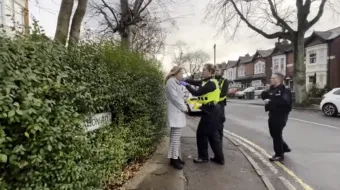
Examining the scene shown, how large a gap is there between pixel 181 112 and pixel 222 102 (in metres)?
1.53

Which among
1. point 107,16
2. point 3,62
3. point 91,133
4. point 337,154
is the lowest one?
point 337,154

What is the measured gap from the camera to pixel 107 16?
19.2 metres

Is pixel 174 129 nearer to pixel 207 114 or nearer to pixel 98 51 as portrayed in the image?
pixel 207 114

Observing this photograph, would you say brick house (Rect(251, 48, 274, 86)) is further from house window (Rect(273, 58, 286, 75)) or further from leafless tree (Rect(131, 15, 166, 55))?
leafless tree (Rect(131, 15, 166, 55))

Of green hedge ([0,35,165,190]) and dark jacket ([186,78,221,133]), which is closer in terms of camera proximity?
green hedge ([0,35,165,190])

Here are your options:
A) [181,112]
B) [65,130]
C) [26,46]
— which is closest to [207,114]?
[181,112]

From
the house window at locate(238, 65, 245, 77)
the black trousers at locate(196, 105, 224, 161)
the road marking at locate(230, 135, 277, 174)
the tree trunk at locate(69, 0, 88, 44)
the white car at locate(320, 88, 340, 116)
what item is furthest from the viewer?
the house window at locate(238, 65, 245, 77)

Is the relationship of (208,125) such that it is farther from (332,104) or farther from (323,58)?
(323,58)

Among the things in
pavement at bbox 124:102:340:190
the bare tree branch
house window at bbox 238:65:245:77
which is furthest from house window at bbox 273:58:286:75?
pavement at bbox 124:102:340:190

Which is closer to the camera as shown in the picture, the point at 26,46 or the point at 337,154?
the point at 26,46

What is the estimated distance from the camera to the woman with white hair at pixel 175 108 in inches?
203

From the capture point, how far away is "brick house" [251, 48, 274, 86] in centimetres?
5798

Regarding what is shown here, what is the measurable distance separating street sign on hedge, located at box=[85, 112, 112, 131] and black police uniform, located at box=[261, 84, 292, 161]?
351 centimetres

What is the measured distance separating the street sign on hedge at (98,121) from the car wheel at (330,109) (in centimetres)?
1501
